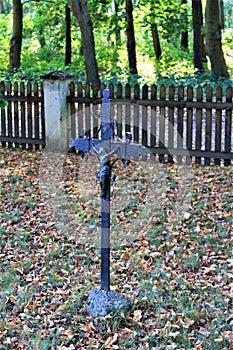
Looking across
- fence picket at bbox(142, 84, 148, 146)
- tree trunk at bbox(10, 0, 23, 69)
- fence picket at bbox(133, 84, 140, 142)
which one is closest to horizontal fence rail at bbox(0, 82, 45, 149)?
fence picket at bbox(133, 84, 140, 142)

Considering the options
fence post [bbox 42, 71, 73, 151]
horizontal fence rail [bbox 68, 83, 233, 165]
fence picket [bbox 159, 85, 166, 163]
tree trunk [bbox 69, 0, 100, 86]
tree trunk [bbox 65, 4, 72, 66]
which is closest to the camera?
horizontal fence rail [bbox 68, 83, 233, 165]

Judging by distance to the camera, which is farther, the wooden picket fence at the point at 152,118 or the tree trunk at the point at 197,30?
the tree trunk at the point at 197,30

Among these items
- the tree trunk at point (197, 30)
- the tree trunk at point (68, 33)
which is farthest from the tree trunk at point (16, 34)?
the tree trunk at point (197, 30)

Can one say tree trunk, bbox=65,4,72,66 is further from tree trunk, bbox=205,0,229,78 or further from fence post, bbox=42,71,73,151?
fence post, bbox=42,71,73,151

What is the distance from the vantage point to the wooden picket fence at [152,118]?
28.2ft

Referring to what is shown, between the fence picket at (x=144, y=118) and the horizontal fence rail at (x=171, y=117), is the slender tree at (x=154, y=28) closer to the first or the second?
the horizontal fence rail at (x=171, y=117)

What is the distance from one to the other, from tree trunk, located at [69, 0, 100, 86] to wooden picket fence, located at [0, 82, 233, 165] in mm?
2373

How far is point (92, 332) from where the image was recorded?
419 cm

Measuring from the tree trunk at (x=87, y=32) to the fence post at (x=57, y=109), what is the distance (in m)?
2.51

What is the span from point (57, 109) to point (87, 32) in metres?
3.00

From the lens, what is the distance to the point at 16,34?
20.4m

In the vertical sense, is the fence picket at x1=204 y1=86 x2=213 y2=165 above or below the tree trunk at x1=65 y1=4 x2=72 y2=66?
below

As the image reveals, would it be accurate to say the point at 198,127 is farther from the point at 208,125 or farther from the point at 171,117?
the point at 171,117

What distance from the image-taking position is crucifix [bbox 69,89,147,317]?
13.9 feet
